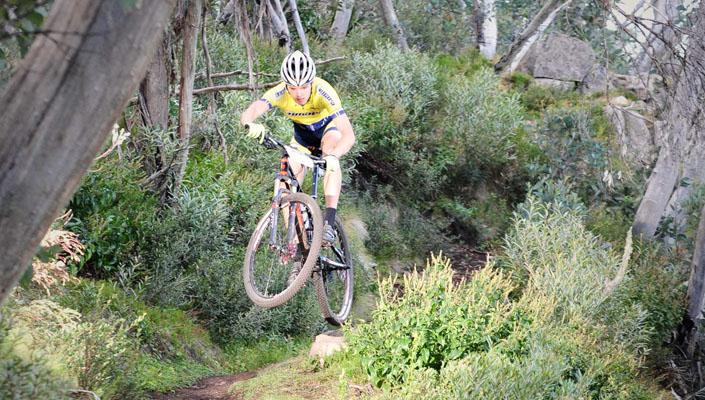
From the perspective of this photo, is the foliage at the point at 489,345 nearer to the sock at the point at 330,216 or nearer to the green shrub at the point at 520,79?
the sock at the point at 330,216

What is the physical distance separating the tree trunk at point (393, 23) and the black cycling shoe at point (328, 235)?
38.5ft

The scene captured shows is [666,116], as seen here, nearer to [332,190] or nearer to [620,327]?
[620,327]

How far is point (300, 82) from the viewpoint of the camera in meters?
6.61

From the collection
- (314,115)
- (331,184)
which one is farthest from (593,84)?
(331,184)

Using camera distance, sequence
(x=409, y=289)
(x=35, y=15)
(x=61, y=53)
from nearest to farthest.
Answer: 1. (x=61, y=53)
2. (x=35, y=15)
3. (x=409, y=289)

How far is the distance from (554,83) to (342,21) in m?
6.68

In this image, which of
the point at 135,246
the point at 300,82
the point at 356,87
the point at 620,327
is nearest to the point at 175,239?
the point at 135,246

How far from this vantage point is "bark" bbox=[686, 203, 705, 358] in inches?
423

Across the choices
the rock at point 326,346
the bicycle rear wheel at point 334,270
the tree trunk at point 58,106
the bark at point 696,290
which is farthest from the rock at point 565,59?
the tree trunk at point 58,106

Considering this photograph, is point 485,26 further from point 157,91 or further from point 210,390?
point 210,390

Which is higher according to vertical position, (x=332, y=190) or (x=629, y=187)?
(x=629, y=187)

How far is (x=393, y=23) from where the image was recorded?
731 inches

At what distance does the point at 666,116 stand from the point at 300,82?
709 centimetres

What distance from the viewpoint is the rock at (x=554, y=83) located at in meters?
20.6
